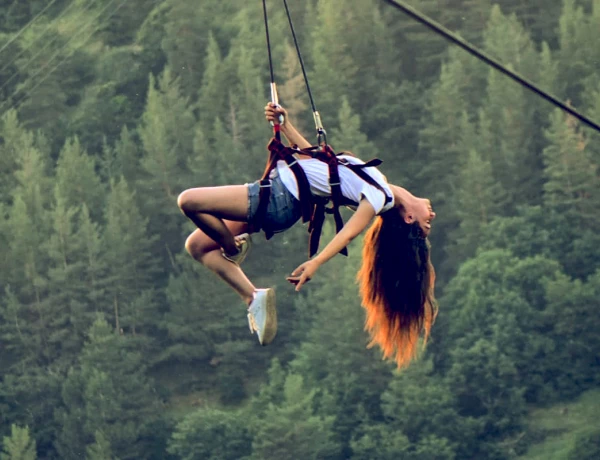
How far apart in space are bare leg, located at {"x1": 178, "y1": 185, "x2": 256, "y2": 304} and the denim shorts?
0.04 meters

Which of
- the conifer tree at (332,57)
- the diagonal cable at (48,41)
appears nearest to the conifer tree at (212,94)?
the conifer tree at (332,57)

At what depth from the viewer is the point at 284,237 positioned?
56.3 metres

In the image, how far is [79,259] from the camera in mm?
55156

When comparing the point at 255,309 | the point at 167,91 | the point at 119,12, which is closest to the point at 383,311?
the point at 255,309

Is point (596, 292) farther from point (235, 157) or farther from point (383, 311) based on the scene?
point (383, 311)

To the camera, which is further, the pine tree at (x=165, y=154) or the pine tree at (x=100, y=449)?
the pine tree at (x=165, y=154)

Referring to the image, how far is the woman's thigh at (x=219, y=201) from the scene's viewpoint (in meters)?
7.83

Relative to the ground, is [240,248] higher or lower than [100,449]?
higher

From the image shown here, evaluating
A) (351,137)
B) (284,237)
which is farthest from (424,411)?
(351,137)

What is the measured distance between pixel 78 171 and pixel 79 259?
4.43 metres

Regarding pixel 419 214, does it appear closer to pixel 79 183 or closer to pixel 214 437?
pixel 214 437

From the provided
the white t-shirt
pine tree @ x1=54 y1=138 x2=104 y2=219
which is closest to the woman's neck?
the white t-shirt

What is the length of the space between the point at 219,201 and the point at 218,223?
0.16 metres

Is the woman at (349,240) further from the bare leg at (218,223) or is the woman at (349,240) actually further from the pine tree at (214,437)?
the pine tree at (214,437)
